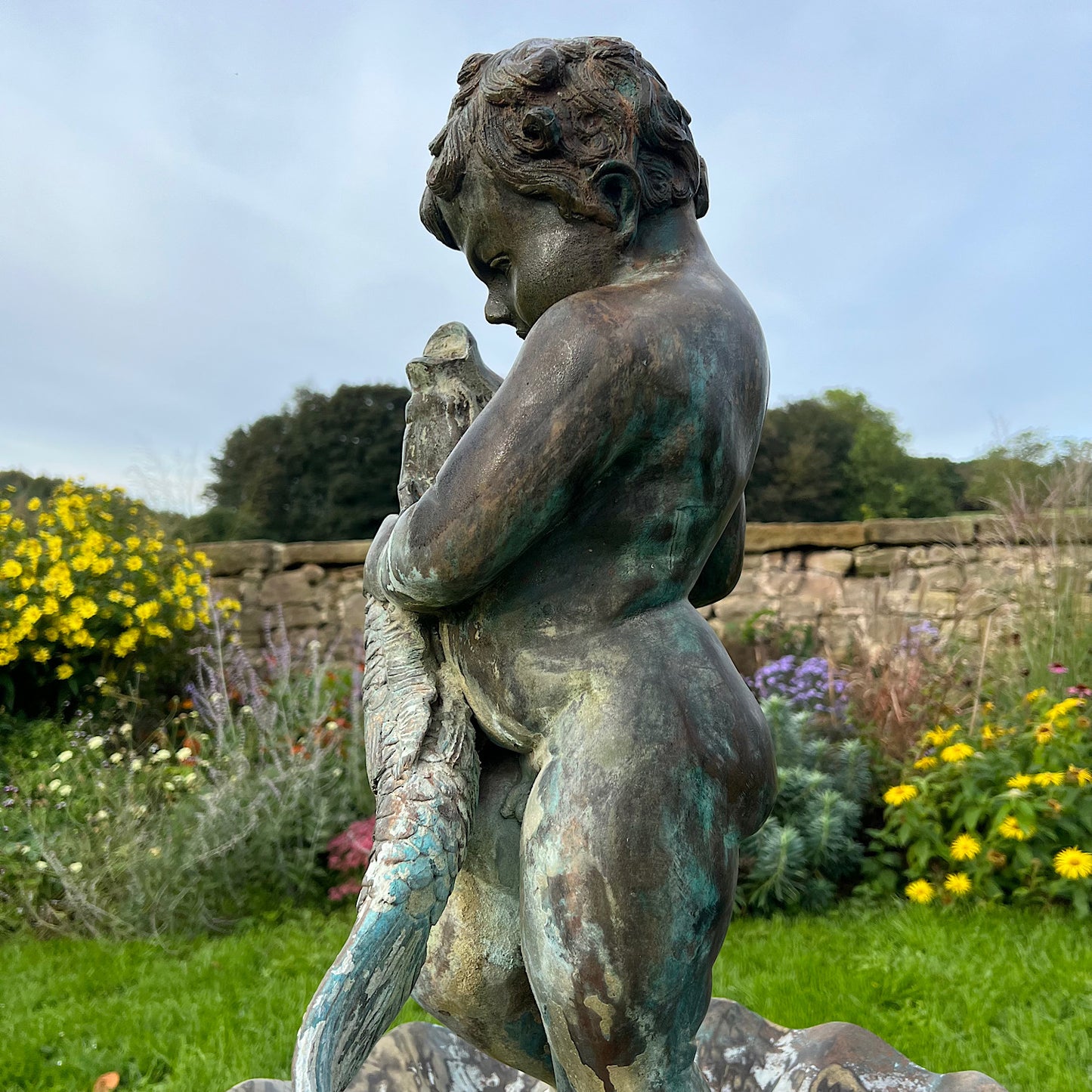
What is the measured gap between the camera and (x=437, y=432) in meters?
1.49

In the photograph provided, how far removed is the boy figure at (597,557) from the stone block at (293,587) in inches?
253

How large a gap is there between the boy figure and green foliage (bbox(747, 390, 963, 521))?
41.5 ft

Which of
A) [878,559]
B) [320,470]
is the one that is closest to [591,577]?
[878,559]

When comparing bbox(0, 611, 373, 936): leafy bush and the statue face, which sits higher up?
the statue face

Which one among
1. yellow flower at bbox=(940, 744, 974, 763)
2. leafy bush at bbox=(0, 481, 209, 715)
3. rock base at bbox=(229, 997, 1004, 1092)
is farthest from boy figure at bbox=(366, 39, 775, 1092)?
leafy bush at bbox=(0, 481, 209, 715)

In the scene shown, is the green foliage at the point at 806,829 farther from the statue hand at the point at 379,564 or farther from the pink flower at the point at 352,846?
the statue hand at the point at 379,564

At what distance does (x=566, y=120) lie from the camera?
1.27 m

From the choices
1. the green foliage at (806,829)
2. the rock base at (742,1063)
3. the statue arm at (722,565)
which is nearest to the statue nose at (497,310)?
the statue arm at (722,565)

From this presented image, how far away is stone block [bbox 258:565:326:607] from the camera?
760 cm

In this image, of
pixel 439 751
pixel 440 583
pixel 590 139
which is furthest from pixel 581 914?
pixel 590 139

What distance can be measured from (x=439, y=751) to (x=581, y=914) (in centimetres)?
29

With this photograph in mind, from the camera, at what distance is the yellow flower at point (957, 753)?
420 centimetres

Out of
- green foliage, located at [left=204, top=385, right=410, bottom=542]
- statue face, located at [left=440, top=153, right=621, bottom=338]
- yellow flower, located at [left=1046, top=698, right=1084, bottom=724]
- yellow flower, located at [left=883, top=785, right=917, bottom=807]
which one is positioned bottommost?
yellow flower, located at [left=883, top=785, right=917, bottom=807]

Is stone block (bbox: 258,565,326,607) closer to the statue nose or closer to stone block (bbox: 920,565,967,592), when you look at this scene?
stone block (bbox: 920,565,967,592)
